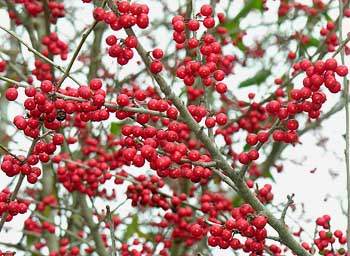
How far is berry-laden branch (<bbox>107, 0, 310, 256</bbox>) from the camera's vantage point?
1811mm

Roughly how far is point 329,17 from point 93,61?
1.72 metres

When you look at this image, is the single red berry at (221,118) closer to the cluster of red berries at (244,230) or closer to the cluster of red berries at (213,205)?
the cluster of red berries at (244,230)

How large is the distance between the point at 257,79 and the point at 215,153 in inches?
113

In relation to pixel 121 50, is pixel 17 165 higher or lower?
lower

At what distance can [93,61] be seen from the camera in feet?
13.7

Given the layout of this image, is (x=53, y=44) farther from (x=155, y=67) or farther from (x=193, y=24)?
(x=155, y=67)

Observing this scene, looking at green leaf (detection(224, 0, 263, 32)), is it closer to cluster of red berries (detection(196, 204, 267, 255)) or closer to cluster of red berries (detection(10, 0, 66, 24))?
cluster of red berries (detection(10, 0, 66, 24))

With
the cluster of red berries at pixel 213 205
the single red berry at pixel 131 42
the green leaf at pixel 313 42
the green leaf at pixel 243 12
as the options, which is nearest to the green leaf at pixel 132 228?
the cluster of red berries at pixel 213 205

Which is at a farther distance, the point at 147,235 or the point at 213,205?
the point at 147,235

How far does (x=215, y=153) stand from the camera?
6.13 feet

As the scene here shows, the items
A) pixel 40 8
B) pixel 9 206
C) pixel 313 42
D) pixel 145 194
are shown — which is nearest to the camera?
pixel 9 206

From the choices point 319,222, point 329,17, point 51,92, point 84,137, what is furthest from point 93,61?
point 51,92

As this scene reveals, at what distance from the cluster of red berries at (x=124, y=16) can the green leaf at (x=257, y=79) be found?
292cm

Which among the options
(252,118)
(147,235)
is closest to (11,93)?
(252,118)
